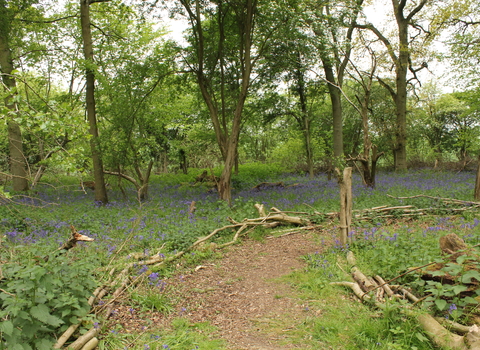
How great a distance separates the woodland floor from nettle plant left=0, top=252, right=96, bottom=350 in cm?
55

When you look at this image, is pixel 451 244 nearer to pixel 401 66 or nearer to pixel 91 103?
pixel 91 103

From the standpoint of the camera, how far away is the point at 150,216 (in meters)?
7.75

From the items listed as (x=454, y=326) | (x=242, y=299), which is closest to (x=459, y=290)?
(x=454, y=326)

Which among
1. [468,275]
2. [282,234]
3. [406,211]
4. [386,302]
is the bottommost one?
[282,234]

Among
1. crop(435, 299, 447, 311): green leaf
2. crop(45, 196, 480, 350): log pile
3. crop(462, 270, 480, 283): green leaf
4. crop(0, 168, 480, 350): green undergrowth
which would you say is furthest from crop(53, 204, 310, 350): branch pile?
crop(462, 270, 480, 283): green leaf

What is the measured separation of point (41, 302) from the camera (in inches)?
112

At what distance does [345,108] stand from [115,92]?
57.8 ft

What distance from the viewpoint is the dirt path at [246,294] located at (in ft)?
11.4

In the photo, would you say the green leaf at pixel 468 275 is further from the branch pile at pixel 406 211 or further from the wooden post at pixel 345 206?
the branch pile at pixel 406 211

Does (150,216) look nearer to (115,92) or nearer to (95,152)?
(95,152)

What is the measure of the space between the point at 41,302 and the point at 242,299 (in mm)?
2367

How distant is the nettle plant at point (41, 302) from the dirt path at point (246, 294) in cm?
122

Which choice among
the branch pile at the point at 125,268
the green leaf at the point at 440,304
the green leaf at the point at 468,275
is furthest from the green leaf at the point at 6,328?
the green leaf at the point at 468,275

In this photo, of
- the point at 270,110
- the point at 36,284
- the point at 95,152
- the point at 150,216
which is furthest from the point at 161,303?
the point at 270,110
